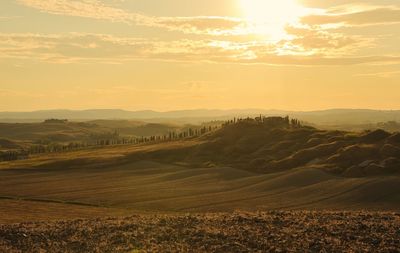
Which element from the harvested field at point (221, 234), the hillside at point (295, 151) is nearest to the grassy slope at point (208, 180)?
the hillside at point (295, 151)

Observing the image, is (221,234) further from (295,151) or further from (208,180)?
(295,151)

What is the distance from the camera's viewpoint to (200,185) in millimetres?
120375

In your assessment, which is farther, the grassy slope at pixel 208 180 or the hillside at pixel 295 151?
the hillside at pixel 295 151

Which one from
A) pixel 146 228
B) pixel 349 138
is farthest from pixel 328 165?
pixel 146 228

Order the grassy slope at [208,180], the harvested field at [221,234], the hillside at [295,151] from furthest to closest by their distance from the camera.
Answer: the hillside at [295,151]
the grassy slope at [208,180]
the harvested field at [221,234]

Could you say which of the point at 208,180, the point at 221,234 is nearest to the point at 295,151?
the point at 208,180

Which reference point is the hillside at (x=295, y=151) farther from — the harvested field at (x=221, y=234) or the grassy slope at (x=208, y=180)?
the harvested field at (x=221, y=234)

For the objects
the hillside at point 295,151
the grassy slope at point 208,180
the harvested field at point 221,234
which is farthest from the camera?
the hillside at point 295,151

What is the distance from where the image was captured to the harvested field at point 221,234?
27922 millimetres

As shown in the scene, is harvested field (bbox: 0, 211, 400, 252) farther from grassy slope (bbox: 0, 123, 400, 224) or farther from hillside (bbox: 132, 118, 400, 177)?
hillside (bbox: 132, 118, 400, 177)

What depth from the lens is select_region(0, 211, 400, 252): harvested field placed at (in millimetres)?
27922

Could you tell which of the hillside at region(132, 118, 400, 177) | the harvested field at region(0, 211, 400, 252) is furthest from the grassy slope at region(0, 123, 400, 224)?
the harvested field at region(0, 211, 400, 252)

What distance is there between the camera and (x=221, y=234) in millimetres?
30469

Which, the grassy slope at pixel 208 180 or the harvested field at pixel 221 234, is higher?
the harvested field at pixel 221 234
